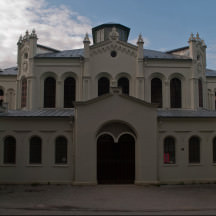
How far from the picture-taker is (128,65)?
2669 cm

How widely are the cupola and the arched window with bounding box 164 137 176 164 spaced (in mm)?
16110

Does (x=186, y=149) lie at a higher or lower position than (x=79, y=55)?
lower

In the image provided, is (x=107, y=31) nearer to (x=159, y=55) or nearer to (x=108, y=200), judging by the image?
(x=159, y=55)

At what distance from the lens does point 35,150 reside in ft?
68.9

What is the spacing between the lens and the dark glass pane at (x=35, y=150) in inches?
824

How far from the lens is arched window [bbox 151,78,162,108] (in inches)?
1065

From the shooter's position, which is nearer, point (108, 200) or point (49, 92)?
point (108, 200)

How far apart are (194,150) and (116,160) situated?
6.09 metres

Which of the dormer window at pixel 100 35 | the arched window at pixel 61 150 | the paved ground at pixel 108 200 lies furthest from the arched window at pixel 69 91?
the paved ground at pixel 108 200

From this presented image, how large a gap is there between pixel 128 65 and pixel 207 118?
8978 mm

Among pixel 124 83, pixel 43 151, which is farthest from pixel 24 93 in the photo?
pixel 124 83

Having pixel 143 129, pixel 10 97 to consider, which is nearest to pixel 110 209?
pixel 143 129

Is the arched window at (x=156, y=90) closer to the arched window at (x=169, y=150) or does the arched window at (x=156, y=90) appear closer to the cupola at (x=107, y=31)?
the arched window at (x=169, y=150)

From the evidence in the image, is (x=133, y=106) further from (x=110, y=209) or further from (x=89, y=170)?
(x=110, y=209)
